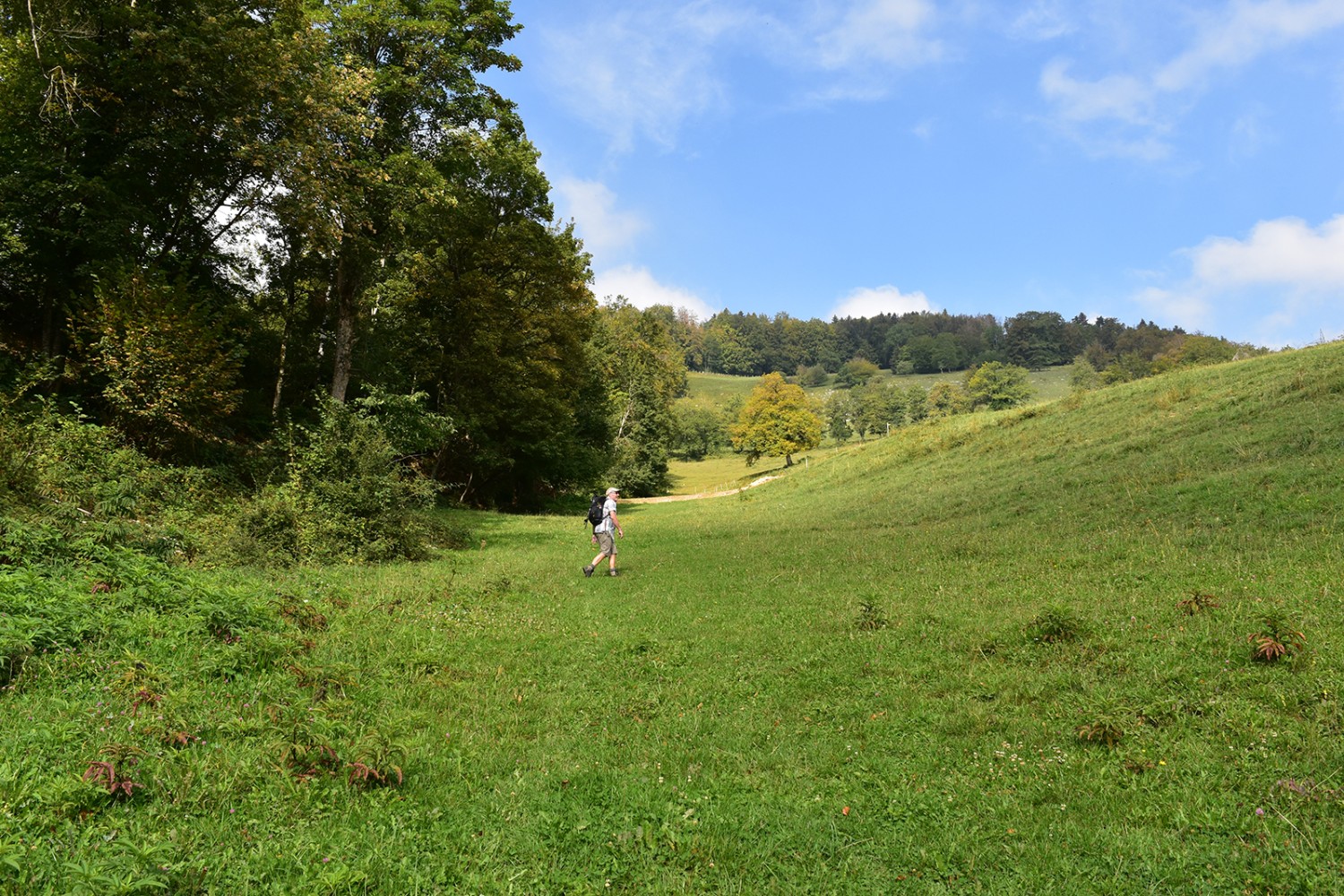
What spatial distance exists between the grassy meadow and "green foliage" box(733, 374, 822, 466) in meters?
57.4

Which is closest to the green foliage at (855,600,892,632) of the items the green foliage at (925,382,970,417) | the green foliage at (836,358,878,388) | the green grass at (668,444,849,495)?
the green grass at (668,444,849,495)

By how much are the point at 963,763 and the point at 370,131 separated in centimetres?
2010

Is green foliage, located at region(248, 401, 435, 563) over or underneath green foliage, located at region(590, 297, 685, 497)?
underneath

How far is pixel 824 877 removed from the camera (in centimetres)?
409

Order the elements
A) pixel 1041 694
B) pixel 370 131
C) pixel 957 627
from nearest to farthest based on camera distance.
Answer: pixel 1041 694, pixel 957 627, pixel 370 131

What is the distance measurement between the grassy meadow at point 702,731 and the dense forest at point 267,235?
22.4 feet

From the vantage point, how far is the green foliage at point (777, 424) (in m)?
69.6

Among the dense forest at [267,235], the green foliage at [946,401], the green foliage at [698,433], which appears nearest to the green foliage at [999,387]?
the green foliage at [946,401]

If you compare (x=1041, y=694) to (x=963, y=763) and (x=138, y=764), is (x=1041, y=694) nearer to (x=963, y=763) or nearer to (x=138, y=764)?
(x=963, y=763)

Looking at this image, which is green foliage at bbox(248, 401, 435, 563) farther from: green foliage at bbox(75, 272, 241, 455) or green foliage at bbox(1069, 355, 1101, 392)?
green foliage at bbox(1069, 355, 1101, 392)

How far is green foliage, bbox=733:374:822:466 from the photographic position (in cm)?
6962

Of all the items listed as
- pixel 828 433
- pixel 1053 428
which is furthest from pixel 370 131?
pixel 828 433

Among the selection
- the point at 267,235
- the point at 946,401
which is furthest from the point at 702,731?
the point at 946,401

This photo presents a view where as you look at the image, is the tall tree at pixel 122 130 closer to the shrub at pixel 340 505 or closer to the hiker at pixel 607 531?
the shrub at pixel 340 505
